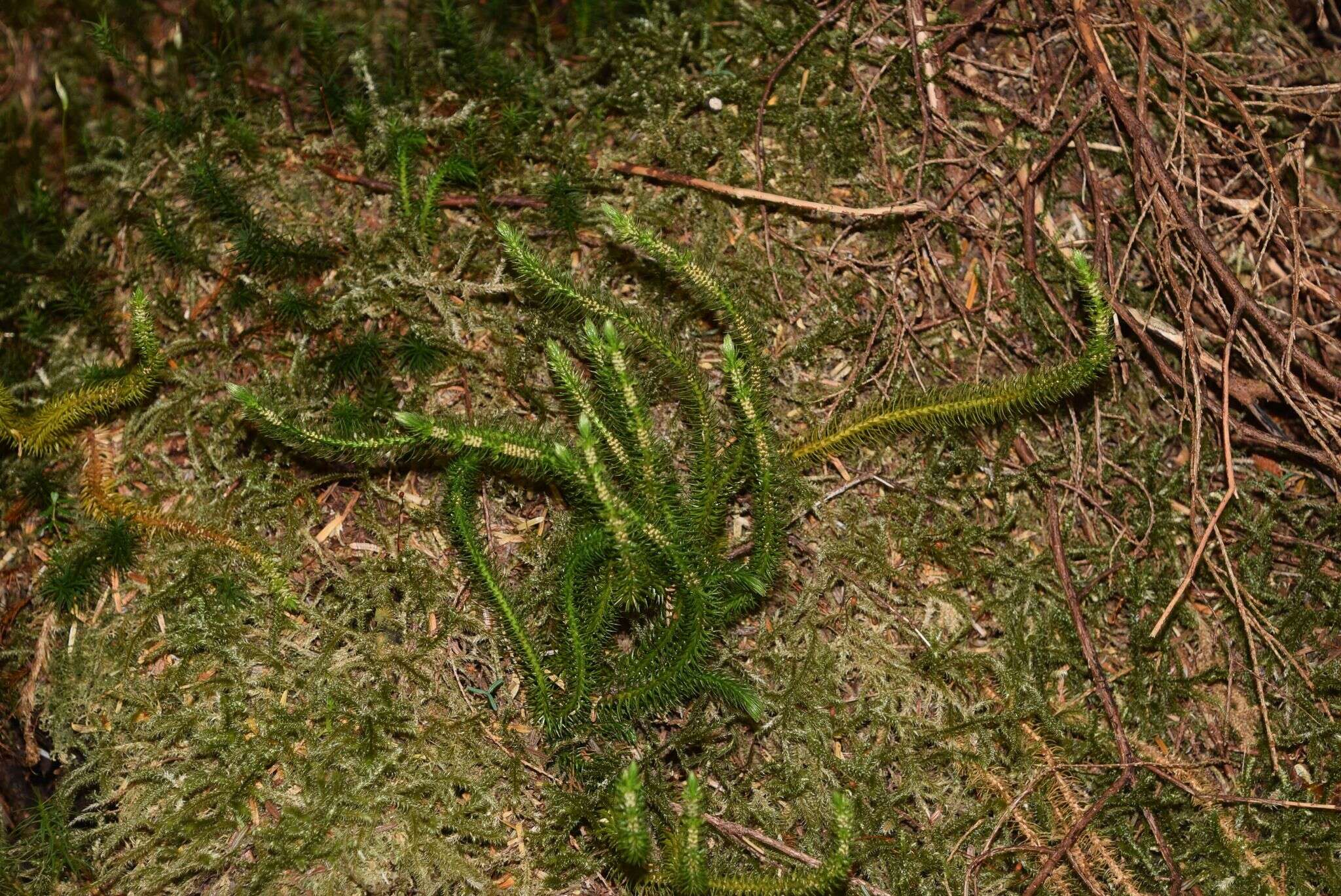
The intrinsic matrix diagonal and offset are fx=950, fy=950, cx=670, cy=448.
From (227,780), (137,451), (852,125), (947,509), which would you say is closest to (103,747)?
(227,780)

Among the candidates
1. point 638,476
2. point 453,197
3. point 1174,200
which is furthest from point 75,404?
point 1174,200

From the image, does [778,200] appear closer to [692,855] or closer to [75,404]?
[692,855]

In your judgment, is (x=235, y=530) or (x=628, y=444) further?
(x=235, y=530)

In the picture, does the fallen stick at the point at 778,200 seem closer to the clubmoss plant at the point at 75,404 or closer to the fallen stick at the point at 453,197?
the fallen stick at the point at 453,197

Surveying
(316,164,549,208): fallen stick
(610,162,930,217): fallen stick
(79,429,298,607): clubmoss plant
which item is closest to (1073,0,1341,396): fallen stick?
(610,162,930,217): fallen stick

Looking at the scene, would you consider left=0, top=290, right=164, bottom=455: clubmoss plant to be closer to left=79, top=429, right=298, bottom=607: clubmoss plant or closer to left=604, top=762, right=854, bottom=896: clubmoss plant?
left=79, top=429, right=298, bottom=607: clubmoss plant

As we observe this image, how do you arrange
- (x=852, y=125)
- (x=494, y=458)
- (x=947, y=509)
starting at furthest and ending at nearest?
(x=852, y=125) < (x=947, y=509) < (x=494, y=458)

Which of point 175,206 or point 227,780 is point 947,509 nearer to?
point 227,780

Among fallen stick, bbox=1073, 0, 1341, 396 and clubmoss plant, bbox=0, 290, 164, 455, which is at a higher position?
fallen stick, bbox=1073, 0, 1341, 396
